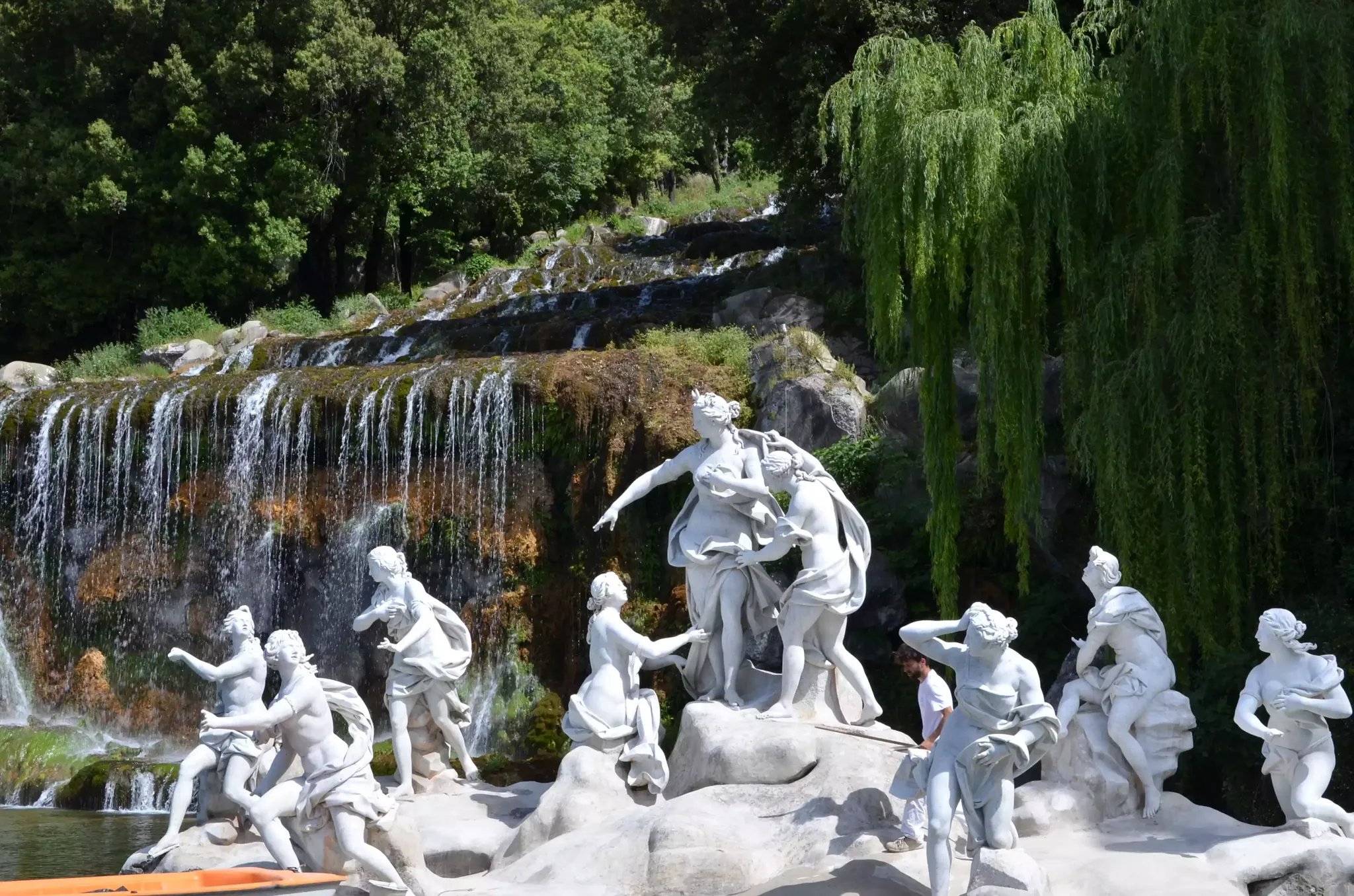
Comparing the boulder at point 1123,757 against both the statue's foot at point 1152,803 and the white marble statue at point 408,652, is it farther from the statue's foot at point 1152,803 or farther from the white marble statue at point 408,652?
the white marble statue at point 408,652

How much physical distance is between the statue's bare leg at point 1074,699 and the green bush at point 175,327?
2263 centimetres

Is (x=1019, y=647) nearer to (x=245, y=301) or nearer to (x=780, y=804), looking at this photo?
(x=780, y=804)

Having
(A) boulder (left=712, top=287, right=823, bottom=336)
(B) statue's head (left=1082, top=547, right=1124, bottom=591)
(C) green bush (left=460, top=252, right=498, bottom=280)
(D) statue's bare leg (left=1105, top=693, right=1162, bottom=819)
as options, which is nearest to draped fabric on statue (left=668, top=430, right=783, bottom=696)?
(B) statue's head (left=1082, top=547, right=1124, bottom=591)

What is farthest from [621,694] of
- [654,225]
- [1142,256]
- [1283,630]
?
[654,225]

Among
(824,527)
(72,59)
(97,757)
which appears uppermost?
(72,59)

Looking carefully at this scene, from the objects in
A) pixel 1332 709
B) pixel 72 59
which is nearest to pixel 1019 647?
pixel 1332 709

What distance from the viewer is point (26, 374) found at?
27.4m

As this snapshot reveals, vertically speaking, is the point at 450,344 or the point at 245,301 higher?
the point at 245,301

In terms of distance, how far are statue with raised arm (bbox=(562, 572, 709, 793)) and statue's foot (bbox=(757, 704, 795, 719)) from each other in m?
0.75

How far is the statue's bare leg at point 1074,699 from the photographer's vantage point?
9.62 meters

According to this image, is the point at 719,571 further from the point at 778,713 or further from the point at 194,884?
the point at 194,884

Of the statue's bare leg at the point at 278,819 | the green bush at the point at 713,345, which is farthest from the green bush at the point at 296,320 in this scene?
the statue's bare leg at the point at 278,819

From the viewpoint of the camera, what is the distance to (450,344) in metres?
24.4

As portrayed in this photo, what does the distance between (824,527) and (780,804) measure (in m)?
1.93
